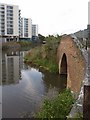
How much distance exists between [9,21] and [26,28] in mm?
25906

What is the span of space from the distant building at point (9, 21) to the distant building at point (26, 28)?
15145 mm

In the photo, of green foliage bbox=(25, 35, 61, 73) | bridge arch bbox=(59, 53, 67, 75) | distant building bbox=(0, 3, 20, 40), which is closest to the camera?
bridge arch bbox=(59, 53, 67, 75)

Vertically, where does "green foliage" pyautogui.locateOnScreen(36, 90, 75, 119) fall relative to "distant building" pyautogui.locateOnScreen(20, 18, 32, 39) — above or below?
below

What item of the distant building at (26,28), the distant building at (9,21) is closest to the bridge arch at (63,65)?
the distant building at (9,21)

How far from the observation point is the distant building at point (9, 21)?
99.1 m

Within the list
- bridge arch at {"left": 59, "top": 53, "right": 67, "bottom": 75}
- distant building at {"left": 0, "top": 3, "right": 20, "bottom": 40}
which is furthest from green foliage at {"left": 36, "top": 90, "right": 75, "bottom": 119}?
distant building at {"left": 0, "top": 3, "right": 20, "bottom": 40}

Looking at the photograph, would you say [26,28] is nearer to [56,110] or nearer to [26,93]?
[26,93]

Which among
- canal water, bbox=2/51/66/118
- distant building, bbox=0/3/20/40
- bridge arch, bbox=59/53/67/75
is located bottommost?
canal water, bbox=2/51/66/118

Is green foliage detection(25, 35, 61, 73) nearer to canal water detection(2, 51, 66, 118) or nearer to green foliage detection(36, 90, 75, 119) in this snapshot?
canal water detection(2, 51, 66, 118)

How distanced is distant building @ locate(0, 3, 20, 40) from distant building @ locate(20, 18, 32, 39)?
49.7 feet

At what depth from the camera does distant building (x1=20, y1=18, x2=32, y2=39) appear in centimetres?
11986

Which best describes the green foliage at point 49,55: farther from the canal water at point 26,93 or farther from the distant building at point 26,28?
the distant building at point 26,28

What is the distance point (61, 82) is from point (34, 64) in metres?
13.7

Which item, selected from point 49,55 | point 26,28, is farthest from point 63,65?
point 26,28
